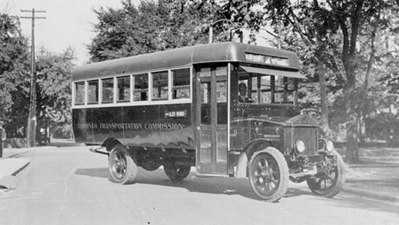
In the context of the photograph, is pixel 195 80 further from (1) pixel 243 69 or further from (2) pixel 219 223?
(2) pixel 219 223

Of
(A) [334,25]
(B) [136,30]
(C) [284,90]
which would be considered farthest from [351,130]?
(B) [136,30]

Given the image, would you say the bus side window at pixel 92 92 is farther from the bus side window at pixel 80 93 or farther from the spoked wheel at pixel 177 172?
the spoked wheel at pixel 177 172

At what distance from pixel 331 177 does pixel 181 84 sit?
3808 mm

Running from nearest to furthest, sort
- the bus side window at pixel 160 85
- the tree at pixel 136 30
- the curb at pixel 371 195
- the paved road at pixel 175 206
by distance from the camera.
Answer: the paved road at pixel 175 206 < the curb at pixel 371 195 < the bus side window at pixel 160 85 < the tree at pixel 136 30

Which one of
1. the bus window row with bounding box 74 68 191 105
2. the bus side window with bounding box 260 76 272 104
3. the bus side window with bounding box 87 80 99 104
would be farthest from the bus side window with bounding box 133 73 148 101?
the bus side window with bounding box 260 76 272 104

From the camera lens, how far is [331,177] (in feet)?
35.2

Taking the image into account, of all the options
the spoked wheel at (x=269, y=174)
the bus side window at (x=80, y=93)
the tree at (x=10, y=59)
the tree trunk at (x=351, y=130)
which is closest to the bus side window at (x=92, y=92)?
the bus side window at (x=80, y=93)

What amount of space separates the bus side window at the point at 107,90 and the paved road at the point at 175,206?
222 cm

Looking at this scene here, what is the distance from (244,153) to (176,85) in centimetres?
240

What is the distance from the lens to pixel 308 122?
10531 millimetres

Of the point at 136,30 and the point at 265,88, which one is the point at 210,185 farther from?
the point at 136,30

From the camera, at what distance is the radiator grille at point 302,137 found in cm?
1010

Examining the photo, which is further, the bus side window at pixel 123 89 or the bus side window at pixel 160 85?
the bus side window at pixel 123 89

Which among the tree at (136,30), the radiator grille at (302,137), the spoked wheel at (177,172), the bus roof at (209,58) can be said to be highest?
the tree at (136,30)
